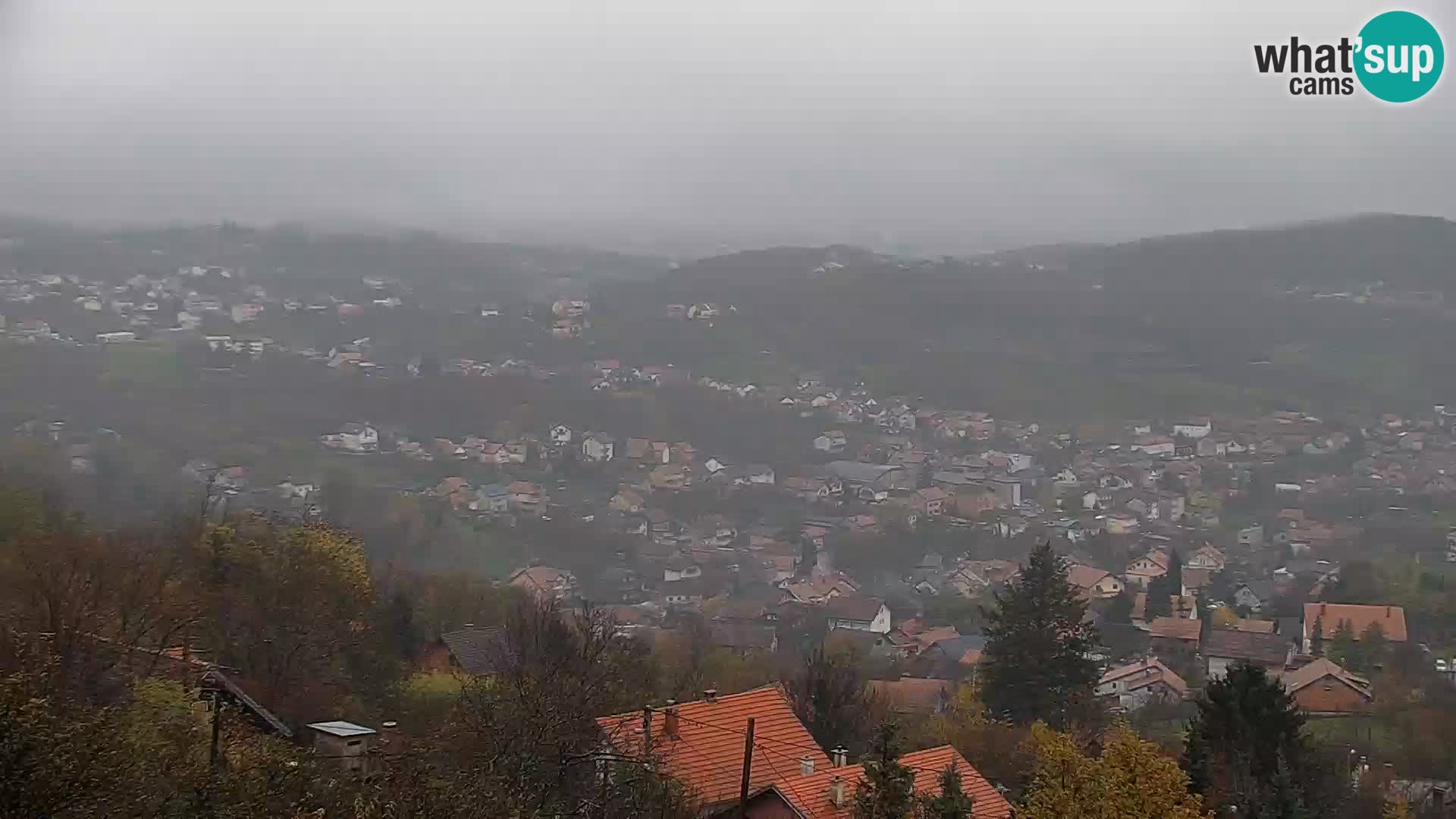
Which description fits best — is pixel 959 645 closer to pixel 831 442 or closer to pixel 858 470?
pixel 858 470

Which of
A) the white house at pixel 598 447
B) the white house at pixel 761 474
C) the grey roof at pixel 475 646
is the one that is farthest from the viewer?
the white house at pixel 598 447

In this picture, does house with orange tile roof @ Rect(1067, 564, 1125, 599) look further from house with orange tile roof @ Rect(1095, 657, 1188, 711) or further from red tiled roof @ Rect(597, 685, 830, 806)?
red tiled roof @ Rect(597, 685, 830, 806)

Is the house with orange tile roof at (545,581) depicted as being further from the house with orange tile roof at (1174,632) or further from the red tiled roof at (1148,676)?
the house with orange tile roof at (1174,632)

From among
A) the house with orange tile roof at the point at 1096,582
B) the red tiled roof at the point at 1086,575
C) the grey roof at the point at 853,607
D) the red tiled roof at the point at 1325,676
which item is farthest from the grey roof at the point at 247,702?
the red tiled roof at the point at 1086,575

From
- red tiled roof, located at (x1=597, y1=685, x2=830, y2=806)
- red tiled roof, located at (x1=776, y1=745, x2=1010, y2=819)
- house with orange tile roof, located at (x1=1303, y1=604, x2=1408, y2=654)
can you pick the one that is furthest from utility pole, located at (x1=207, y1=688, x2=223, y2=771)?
house with orange tile roof, located at (x1=1303, y1=604, x2=1408, y2=654)

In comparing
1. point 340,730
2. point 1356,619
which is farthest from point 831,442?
point 340,730

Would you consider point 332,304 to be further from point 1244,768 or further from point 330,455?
point 1244,768
